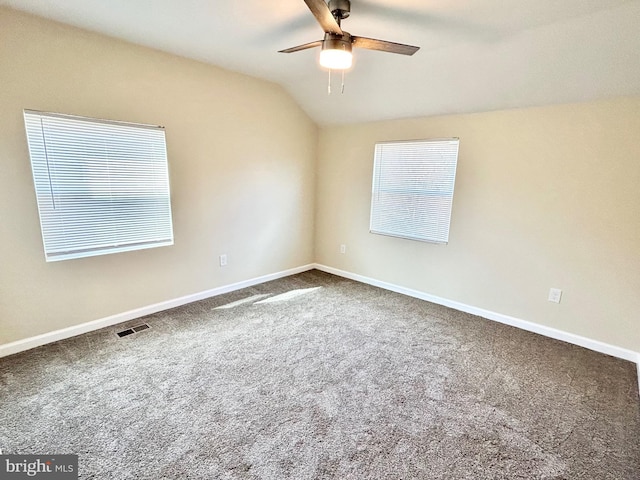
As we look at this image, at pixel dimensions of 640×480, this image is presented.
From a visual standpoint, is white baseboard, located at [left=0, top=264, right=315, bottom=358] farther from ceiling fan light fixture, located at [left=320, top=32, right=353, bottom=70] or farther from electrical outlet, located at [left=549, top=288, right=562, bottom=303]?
A: electrical outlet, located at [left=549, top=288, right=562, bottom=303]

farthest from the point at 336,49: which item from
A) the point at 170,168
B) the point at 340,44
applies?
the point at 170,168

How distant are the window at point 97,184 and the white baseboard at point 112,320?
2.01 feet

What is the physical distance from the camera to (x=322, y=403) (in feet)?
6.25

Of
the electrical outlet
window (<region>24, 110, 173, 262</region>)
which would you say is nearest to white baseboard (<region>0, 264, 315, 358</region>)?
window (<region>24, 110, 173, 262</region>)

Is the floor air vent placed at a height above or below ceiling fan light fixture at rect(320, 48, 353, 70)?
below

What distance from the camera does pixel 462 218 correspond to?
3201 mm

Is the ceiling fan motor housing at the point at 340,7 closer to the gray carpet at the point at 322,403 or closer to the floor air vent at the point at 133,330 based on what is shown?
the gray carpet at the point at 322,403

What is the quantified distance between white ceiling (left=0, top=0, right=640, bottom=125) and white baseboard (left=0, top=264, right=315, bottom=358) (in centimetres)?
236

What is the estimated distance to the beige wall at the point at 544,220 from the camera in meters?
2.39

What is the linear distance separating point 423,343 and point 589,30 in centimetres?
244

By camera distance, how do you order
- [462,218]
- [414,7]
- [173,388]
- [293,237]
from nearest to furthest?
[414,7]
[173,388]
[462,218]
[293,237]

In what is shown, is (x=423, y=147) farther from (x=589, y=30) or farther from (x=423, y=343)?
(x=423, y=343)

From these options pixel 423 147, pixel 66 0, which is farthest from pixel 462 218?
pixel 66 0

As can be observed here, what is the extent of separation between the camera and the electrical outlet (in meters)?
2.72
